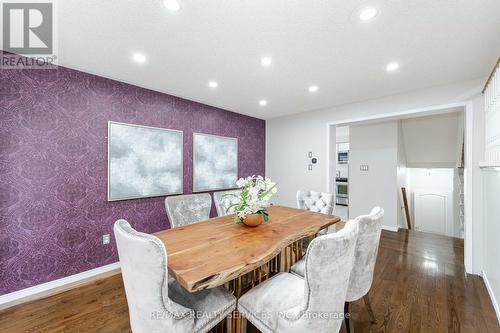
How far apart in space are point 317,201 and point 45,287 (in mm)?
3325

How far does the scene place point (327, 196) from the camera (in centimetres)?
293

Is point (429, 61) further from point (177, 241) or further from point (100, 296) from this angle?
point (100, 296)

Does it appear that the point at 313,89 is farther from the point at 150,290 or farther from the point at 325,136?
the point at 150,290

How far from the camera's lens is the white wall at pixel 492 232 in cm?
190

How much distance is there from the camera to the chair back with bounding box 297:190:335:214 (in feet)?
9.45

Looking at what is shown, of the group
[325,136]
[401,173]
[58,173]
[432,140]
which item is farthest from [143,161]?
[432,140]

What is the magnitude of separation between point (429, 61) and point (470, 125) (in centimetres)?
114

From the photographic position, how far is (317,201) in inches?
118

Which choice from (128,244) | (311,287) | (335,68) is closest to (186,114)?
(335,68)

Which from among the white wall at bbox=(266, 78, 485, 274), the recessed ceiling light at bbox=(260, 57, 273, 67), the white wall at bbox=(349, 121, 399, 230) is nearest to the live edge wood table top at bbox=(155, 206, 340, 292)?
the recessed ceiling light at bbox=(260, 57, 273, 67)

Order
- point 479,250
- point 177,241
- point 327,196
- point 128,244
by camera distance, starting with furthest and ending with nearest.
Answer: point 327,196 < point 479,250 < point 177,241 < point 128,244

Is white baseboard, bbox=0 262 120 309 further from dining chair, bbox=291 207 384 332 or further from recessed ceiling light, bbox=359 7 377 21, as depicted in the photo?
recessed ceiling light, bbox=359 7 377 21

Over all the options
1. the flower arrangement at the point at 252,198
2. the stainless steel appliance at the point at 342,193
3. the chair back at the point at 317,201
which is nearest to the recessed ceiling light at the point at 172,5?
the flower arrangement at the point at 252,198

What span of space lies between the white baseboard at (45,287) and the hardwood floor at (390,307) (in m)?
0.13
